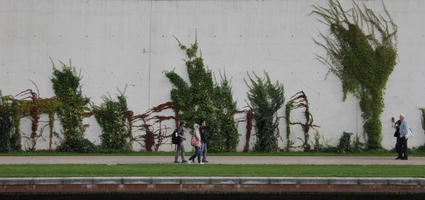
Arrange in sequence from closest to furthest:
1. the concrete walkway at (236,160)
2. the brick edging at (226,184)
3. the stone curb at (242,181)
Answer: the brick edging at (226,184)
the stone curb at (242,181)
the concrete walkway at (236,160)

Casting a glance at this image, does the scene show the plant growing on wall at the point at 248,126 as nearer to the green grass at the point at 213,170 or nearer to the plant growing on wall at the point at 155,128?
the plant growing on wall at the point at 155,128

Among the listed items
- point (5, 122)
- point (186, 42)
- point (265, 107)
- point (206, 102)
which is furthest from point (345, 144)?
point (5, 122)

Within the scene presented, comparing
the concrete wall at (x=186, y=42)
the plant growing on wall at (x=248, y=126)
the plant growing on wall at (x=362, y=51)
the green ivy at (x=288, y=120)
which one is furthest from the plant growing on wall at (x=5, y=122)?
the plant growing on wall at (x=362, y=51)

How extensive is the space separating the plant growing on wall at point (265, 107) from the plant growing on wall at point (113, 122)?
15.5ft

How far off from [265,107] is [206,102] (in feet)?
7.19

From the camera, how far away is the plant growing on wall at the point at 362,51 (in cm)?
1997

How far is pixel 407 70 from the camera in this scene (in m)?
20.2

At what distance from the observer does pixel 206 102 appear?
64.6 ft

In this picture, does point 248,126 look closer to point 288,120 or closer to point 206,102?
point 288,120

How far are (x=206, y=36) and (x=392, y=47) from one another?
704cm

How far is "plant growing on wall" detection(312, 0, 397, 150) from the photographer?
65.5ft

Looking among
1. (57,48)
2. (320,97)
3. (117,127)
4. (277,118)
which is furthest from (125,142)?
(320,97)

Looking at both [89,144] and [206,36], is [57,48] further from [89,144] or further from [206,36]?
[206,36]
